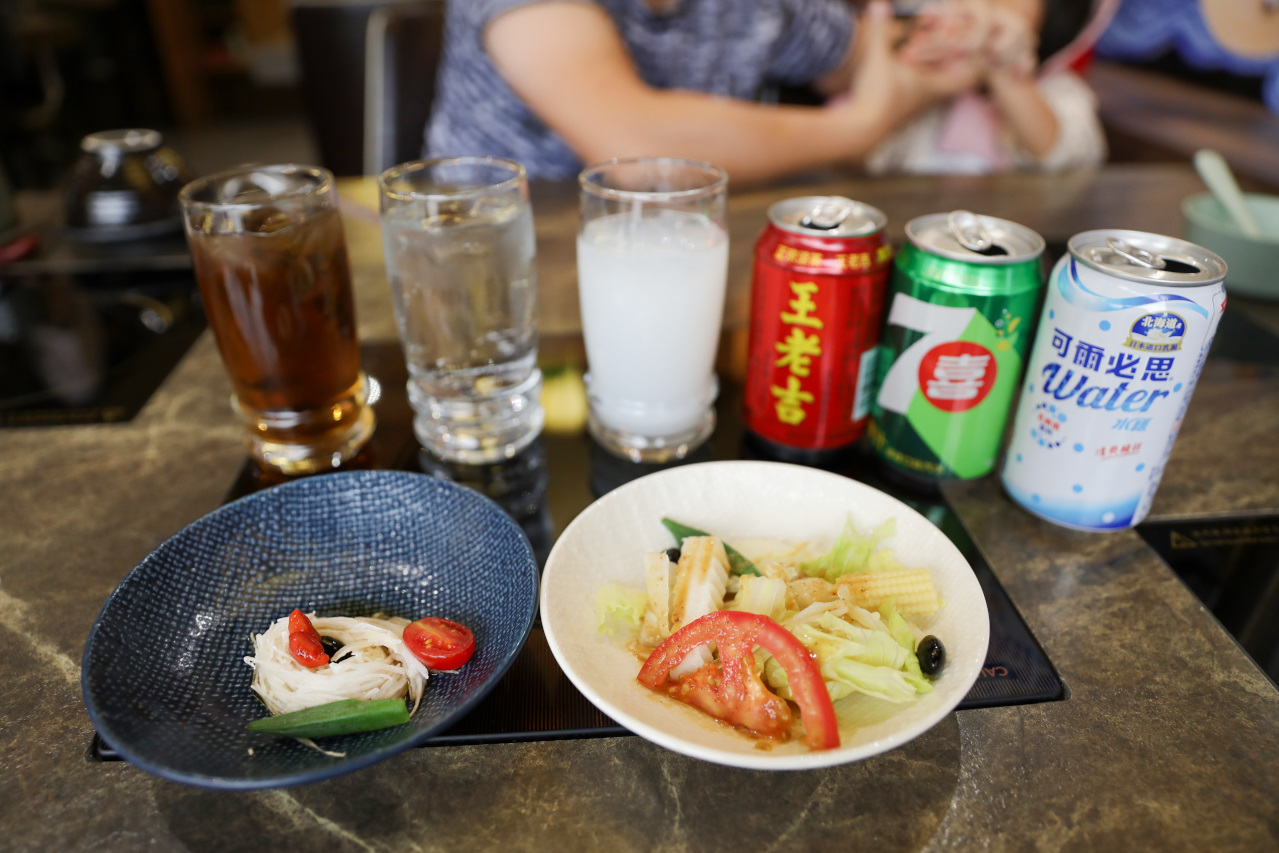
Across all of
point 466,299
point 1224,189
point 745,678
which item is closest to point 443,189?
point 466,299

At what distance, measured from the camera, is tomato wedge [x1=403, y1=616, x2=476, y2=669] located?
65 centimetres

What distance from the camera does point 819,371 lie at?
881 mm

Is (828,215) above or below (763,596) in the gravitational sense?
above

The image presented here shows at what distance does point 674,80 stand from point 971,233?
4.27 feet

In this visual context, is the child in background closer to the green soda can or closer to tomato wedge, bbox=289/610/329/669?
the green soda can

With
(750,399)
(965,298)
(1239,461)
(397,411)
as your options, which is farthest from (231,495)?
(1239,461)

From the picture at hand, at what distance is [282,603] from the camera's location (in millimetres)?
751

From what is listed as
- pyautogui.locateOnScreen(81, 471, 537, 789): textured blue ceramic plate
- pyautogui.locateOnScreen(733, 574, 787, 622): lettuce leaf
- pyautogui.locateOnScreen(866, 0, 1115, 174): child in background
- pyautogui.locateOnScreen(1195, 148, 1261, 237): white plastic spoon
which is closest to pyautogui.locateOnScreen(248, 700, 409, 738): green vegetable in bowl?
pyautogui.locateOnScreen(81, 471, 537, 789): textured blue ceramic plate

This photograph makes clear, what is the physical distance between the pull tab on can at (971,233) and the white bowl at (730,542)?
270 mm

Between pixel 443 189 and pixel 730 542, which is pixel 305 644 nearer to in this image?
pixel 730 542

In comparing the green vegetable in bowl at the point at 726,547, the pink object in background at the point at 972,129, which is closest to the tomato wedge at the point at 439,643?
the green vegetable in bowl at the point at 726,547

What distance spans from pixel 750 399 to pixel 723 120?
0.95m

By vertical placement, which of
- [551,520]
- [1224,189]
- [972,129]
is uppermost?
[1224,189]

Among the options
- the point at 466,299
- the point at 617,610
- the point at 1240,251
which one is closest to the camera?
the point at 617,610
